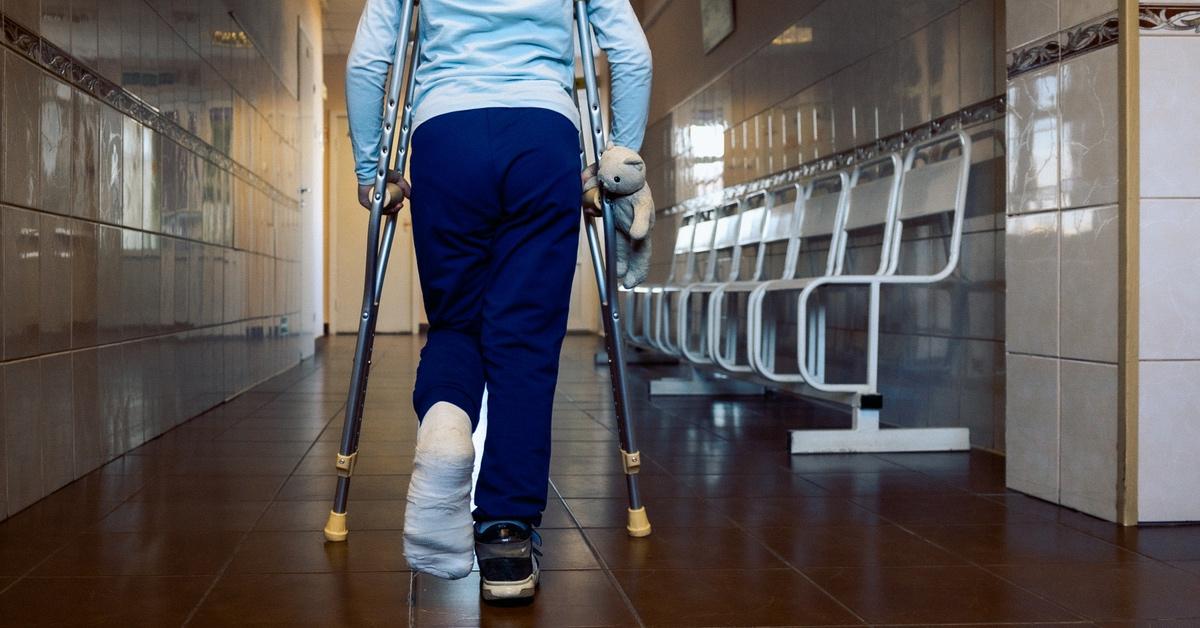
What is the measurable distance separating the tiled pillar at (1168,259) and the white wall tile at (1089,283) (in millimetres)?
55

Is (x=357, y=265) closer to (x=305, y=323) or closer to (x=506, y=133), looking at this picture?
(x=305, y=323)

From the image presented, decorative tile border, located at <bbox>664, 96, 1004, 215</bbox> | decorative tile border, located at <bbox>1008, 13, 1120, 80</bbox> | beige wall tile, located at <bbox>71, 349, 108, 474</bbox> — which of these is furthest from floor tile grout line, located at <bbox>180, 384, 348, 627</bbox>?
decorative tile border, located at <bbox>664, 96, 1004, 215</bbox>

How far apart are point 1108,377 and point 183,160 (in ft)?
10.2

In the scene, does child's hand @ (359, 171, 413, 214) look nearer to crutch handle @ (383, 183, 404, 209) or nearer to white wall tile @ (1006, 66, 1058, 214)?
crutch handle @ (383, 183, 404, 209)

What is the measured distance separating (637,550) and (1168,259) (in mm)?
1220

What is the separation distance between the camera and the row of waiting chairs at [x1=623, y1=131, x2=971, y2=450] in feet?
11.4

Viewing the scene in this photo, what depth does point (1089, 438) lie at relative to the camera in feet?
→ 7.98

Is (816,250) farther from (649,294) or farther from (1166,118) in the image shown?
(1166,118)

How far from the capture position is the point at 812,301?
4.62 meters

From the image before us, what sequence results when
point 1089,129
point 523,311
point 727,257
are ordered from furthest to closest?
point 727,257 < point 1089,129 < point 523,311

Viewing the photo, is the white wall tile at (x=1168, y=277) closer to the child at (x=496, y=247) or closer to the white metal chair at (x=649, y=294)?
the child at (x=496, y=247)

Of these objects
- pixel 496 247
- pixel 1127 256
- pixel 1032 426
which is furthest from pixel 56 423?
pixel 1127 256

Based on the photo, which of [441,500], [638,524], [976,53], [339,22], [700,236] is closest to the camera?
[441,500]

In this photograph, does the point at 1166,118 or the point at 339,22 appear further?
the point at 339,22
